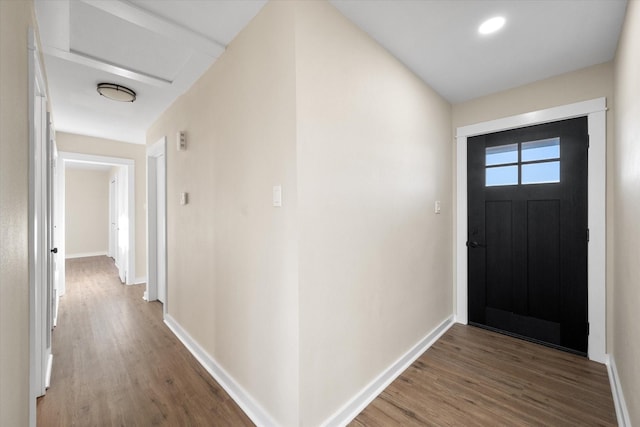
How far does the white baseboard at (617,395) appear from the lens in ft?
5.29

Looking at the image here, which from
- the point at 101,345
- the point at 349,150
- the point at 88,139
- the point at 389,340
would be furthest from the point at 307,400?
the point at 88,139

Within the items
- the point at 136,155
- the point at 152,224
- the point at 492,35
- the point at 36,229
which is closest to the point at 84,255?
the point at 136,155

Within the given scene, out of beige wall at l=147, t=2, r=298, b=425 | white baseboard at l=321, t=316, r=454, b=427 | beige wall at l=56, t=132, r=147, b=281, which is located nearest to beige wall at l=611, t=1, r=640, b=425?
white baseboard at l=321, t=316, r=454, b=427

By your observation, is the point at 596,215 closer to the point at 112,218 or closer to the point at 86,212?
the point at 112,218

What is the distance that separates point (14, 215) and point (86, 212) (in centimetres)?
883

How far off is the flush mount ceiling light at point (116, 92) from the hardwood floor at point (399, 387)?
2.46m

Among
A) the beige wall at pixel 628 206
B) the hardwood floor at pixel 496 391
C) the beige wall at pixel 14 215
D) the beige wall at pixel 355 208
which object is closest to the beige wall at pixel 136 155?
the beige wall at pixel 14 215

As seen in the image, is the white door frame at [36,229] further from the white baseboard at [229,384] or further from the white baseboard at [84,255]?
the white baseboard at [84,255]

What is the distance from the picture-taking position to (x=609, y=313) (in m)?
2.29

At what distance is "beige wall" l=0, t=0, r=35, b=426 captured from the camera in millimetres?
949

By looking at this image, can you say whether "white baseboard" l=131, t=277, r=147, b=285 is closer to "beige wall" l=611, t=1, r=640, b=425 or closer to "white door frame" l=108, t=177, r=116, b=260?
"white door frame" l=108, t=177, r=116, b=260

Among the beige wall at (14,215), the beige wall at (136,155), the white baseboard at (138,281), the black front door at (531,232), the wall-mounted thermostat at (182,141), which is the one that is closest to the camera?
the beige wall at (14,215)

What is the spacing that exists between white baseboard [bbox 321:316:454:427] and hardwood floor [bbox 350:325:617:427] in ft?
0.12

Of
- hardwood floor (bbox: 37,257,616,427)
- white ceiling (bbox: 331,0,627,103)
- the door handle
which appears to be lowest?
hardwood floor (bbox: 37,257,616,427)
